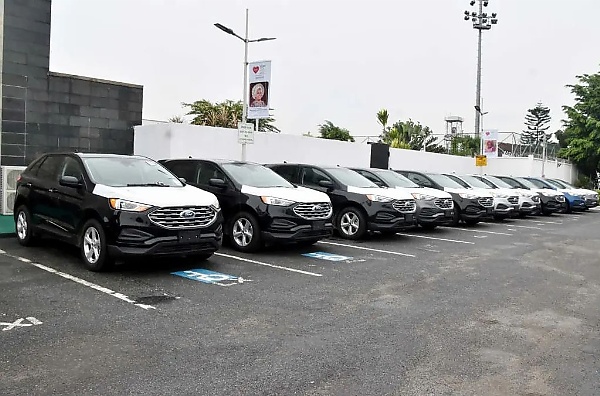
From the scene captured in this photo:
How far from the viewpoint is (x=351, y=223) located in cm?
1219

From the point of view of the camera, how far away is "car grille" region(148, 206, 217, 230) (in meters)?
7.66

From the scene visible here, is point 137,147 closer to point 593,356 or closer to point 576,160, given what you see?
point 593,356

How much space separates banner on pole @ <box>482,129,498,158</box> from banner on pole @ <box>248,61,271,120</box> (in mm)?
17767

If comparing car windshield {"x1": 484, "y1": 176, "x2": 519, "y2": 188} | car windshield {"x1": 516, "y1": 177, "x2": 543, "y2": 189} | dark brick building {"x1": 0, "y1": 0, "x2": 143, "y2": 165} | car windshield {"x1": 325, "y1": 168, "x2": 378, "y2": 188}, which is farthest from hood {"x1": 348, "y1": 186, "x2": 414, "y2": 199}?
car windshield {"x1": 516, "y1": 177, "x2": 543, "y2": 189}

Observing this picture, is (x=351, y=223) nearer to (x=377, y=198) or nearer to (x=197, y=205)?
(x=377, y=198)

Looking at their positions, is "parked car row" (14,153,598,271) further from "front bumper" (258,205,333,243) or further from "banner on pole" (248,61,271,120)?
"banner on pole" (248,61,271,120)

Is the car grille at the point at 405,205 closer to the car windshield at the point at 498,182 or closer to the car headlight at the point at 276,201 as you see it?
the car headlight at the point at 276,201

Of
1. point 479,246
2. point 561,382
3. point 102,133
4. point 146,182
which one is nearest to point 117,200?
point 146,182

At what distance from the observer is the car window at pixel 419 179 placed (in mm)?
16641

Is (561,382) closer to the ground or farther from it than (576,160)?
closer to the ground

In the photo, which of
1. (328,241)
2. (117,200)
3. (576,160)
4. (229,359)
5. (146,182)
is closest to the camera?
(229,359)

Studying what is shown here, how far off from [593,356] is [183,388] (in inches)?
137

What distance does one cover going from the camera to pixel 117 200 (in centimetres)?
767

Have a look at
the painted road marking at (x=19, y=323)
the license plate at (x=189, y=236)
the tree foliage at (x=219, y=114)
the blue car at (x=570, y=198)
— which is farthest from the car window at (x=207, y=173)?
the tree foliage at (x=219, y=114)
